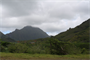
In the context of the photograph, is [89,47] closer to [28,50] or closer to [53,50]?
[53,50]

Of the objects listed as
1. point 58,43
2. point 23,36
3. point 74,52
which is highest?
point 23,36

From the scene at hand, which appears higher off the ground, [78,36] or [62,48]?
[78,36]

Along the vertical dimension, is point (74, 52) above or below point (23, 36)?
below

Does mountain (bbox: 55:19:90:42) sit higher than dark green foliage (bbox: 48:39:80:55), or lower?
higher

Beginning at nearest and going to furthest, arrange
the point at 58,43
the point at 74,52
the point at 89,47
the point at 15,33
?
the point at 74,52 < the point at 58,43 < the point at 89,47 < the point at 15,33

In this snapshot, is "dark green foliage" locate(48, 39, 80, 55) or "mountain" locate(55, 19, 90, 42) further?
"mountain" locate(55, 19, 90, 42)

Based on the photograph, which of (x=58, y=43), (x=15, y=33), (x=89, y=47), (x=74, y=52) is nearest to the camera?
(x=74, y=52)

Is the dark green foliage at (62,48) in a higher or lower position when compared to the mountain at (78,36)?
lower

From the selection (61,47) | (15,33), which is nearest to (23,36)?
(15,33)

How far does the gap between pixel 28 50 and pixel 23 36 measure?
165 meters

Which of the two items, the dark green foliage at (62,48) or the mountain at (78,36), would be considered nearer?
the dark green foliage at (62,48)

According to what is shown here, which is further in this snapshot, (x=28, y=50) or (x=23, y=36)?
(x=23, y=36)

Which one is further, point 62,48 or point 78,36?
point 78,36

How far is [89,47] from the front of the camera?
4256 centimetres
